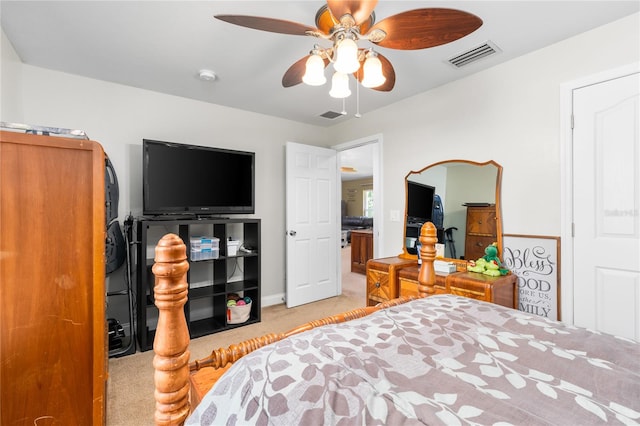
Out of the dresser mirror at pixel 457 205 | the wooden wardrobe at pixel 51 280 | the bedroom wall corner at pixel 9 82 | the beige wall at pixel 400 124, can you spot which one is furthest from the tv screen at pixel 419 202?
the bedroom wall corner at pixel 9 82

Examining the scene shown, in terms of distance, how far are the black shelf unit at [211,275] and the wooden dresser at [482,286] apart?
5.78 feet

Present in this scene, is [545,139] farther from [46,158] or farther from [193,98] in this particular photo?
[193,98]

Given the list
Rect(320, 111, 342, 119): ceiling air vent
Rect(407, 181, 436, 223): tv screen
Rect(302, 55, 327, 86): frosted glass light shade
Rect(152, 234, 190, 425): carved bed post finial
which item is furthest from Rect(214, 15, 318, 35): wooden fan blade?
Rect(320, 111, 342, 119): ceiling air vent

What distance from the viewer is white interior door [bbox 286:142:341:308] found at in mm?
3758

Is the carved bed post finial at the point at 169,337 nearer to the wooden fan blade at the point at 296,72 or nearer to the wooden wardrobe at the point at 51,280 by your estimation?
the wooden wardrobe at the point at 51,280

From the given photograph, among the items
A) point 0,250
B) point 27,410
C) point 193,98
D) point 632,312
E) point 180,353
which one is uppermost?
point 193,98

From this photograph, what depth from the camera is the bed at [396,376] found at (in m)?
0.66

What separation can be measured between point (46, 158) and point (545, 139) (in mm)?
3151

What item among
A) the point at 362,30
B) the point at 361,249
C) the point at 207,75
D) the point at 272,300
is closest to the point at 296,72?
the point at 362,30

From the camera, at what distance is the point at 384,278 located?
9.53ft

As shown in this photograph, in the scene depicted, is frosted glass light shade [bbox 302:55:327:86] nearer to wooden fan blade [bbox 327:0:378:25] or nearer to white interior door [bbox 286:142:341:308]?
wooden fan blade [bbox 327:0:378:25]

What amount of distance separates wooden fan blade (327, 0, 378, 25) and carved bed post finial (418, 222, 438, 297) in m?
1.07

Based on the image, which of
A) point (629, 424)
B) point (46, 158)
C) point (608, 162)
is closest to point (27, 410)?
point (46, 158)

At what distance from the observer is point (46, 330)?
1324 mm
